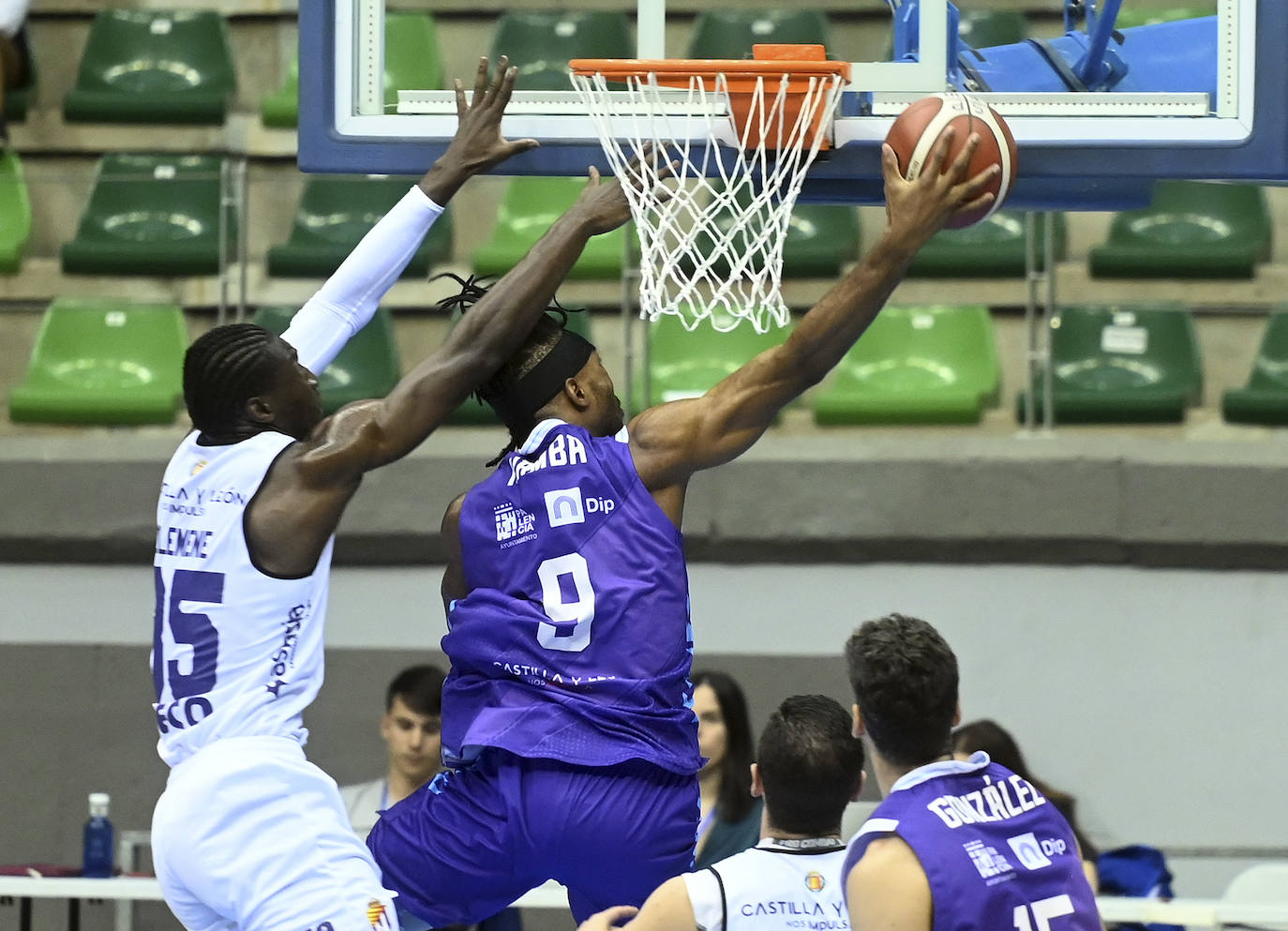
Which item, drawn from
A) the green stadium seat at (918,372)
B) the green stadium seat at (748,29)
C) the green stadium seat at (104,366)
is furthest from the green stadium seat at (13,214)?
the green stadium seat at (918,372)

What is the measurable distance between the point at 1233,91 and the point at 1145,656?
3.32 m

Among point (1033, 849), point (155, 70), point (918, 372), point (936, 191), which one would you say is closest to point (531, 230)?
point (918, 372)

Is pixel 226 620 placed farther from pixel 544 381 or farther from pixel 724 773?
pixel 724 773

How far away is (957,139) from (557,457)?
1053mm

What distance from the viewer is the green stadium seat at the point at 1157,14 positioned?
21.0 feet

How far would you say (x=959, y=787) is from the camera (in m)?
3.25

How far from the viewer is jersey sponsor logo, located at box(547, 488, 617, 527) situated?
12.8 feet

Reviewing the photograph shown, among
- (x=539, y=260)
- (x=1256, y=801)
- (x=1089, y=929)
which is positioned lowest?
(x=1256, y=801)

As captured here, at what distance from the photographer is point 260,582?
383 cm

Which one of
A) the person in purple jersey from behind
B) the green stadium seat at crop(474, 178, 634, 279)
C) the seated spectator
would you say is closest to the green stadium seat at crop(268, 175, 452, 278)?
the green stadium seat at crop(474, 178, 634, 279)

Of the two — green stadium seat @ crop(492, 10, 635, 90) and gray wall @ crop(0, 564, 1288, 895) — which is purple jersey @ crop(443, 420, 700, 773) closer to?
gray wall @ crop(0, 564, 1288, 895)

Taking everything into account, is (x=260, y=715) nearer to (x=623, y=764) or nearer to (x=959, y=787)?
(x=623, y=764)

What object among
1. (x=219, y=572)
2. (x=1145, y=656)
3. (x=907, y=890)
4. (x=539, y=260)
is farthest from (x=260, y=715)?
(x=1145, y=656)

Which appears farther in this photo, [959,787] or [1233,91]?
[1233,91]
